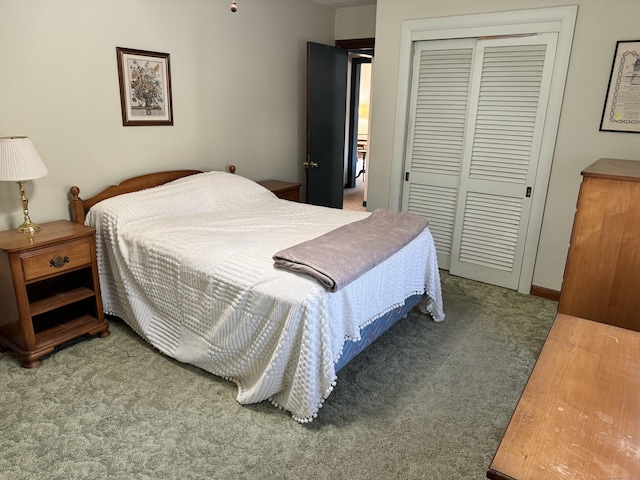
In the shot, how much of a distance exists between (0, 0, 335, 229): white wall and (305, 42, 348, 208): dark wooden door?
0.59 feet

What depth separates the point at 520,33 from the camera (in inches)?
127

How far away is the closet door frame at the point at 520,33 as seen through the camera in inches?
122

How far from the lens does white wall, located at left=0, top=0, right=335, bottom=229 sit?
2.64 m

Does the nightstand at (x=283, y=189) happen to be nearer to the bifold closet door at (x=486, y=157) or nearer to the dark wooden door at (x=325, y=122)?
the dark wooden door at (x=325, y=122)

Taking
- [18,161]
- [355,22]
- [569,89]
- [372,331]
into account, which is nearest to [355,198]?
[355,22]

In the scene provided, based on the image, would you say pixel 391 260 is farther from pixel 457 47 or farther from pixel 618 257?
pixel 457 47

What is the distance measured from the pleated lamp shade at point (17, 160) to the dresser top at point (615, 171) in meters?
2.85

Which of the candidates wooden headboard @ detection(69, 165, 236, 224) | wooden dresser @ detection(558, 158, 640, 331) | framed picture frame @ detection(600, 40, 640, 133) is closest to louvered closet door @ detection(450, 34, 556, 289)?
framed picture frame @ detection(600, 40, 640, 133)

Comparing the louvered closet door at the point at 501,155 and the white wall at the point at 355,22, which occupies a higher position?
the white wall at the point at 355,22

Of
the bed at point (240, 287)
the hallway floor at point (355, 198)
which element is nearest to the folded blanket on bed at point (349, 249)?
the bed at point (240, 287)

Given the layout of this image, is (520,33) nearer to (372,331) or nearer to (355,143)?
(372,331)

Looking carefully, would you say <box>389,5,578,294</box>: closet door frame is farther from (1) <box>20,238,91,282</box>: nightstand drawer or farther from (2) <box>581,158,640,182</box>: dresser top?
(1) <box>20,238,91,282</box>: nightstand drawer

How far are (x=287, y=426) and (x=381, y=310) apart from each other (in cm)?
79

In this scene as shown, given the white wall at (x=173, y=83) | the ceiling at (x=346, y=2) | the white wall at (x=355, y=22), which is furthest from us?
the white wall at (x=355, y=22)
